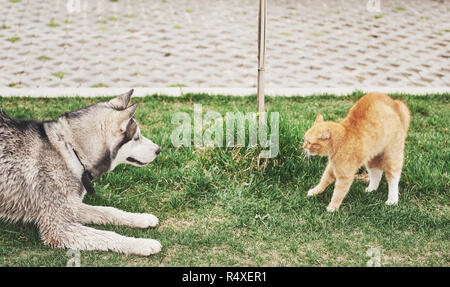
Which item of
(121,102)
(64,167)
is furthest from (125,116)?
(64,167)

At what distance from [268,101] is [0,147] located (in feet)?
11.4

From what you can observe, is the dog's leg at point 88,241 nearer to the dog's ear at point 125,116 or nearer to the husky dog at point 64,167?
the husky dog at point 64,167

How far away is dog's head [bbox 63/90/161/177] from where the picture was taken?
3.76 meters

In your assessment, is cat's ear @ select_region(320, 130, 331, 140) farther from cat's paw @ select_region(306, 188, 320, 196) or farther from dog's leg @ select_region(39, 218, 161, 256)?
dog's leg @ select_region(39, 218, 161, 256)

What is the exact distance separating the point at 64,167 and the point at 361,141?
2296 millimetres

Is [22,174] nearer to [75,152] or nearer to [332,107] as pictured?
[75,152]

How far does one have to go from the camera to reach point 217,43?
27.2ft

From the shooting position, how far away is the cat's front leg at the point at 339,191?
406 centimetres

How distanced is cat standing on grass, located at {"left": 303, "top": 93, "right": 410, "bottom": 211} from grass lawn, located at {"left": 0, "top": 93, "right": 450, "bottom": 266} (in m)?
0.29

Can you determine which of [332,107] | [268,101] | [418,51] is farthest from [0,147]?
[418,51]

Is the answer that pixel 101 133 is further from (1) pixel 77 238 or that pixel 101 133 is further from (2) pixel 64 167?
(1) pixel 77 238

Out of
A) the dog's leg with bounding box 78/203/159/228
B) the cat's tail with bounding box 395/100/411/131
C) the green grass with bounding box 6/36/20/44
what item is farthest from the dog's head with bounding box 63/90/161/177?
the green grass with bounding box 6/36/20/44

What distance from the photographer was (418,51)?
26.4ft

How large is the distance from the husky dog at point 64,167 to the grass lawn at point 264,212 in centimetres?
13
